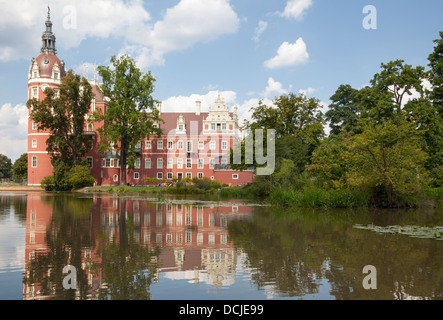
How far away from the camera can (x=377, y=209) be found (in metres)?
21.1

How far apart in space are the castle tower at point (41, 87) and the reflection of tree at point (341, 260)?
177 feet

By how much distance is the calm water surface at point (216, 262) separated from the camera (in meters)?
5.77

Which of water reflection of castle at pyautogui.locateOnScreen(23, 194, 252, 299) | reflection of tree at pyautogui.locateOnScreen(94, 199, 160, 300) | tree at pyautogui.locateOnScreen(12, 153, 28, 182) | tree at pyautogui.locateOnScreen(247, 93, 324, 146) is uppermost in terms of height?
tree at pyautogui.locateOnScreen(247, 93, 324, 146)

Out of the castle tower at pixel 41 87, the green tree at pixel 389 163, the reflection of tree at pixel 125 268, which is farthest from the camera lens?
the castle tower at pixel 41 87

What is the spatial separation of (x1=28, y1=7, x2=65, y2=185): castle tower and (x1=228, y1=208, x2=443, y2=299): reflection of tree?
5393 cm

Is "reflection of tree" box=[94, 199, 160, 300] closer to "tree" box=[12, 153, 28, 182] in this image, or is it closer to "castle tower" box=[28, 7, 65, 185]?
"castle tower" box=[28, 7, 65, 185]

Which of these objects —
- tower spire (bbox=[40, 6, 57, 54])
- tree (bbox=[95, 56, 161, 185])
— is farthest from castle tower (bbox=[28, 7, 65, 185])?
tree (bbox=[95, 56, 161, 185])

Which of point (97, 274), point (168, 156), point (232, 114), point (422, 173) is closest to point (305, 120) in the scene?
point (422, 173)

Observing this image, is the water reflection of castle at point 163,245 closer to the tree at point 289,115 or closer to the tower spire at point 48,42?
the tree at point 289,115

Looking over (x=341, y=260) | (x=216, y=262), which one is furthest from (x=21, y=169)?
(x=341, y=260)

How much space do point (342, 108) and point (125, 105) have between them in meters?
28.8

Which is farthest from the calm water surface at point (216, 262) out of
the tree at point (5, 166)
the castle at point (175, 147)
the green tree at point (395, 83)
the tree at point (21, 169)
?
the tree at point (5, 166)

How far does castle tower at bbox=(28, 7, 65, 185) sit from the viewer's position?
2320 inches
